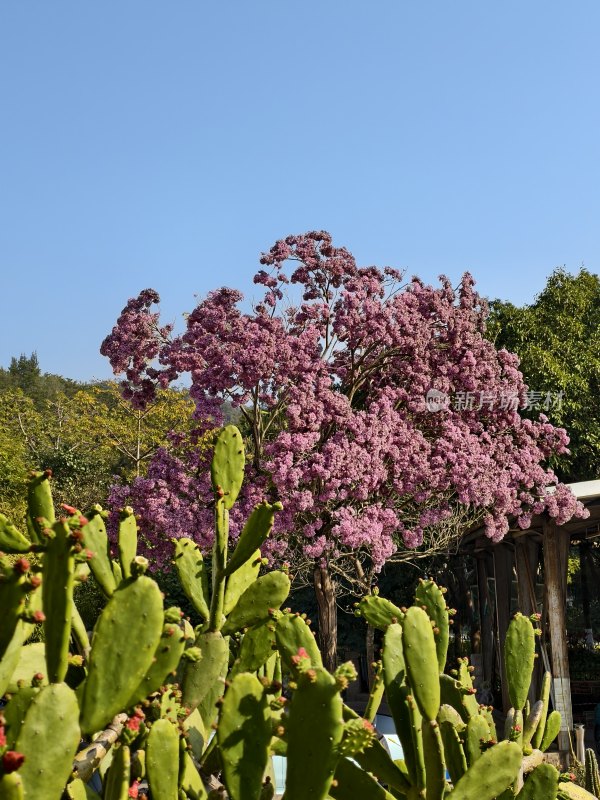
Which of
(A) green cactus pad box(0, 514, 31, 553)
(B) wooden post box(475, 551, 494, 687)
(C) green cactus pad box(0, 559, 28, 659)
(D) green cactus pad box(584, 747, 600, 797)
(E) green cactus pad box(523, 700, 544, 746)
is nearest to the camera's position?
(C) green cactus pad box(0, 559, 28, 659)

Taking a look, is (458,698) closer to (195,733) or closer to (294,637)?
(294,637)

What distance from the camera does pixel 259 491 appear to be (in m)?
15.3

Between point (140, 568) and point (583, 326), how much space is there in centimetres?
2310

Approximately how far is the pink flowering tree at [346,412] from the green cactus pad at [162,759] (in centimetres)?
1165

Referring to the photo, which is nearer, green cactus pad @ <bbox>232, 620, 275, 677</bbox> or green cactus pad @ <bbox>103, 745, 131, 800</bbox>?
green cactus pad @ <bbox>103, 745, 131, 800</bbox>

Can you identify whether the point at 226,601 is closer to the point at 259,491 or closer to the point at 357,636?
the point at 259,491

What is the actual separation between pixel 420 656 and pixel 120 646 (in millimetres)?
1203

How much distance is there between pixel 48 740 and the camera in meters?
2.33

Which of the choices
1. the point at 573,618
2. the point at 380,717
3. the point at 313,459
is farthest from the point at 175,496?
the point at 573,618

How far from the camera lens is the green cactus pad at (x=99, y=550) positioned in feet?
11.7

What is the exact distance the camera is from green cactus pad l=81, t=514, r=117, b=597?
3557 mm

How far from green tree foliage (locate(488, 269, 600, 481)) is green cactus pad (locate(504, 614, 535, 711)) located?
16578 millimetres

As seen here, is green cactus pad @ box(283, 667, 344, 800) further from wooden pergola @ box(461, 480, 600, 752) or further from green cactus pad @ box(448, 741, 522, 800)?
wooden pergola @ box(461, 480, 600, 752)

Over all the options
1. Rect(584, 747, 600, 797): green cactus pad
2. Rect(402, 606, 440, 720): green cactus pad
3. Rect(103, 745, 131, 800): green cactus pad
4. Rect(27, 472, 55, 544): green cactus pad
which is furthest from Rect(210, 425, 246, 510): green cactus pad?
Rect(584, 747, 600, 797): green cactus pad
